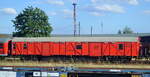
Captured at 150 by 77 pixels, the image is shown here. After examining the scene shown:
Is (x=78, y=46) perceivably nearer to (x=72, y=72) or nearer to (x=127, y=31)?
(x=72, y=72)

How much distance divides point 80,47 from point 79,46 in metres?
0.18

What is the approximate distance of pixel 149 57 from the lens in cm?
2950

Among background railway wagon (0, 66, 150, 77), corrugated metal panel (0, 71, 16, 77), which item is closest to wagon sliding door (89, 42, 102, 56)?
background railway wagon (0, 66, 150, 77)

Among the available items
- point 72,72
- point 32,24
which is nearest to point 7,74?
point 72,72

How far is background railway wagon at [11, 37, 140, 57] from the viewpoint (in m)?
29.5

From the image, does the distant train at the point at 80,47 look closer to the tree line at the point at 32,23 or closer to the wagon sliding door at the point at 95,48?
the wagon sliding door at the point at 95,48

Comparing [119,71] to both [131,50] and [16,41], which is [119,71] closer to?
[131,50]

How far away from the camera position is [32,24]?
5347 cm

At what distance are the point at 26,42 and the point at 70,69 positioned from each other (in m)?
22.3

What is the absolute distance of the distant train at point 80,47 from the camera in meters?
29.5

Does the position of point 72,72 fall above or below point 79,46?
above

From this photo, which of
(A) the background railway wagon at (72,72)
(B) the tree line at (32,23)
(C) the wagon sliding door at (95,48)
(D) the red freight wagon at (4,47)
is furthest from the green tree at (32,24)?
(A) the background railway wagon at (72,72)

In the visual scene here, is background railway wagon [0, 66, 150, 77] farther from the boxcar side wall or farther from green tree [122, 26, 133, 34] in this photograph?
green tree [122, 26, 133, 34]

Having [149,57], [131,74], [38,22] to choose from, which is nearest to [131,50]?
[149,57]
